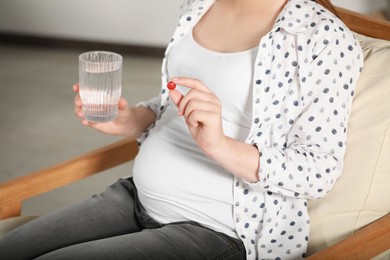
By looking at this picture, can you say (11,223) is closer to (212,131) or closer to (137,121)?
(137,121)

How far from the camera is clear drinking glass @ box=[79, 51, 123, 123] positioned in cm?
152

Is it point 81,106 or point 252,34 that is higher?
point 252,34

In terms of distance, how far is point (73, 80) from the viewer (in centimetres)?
412

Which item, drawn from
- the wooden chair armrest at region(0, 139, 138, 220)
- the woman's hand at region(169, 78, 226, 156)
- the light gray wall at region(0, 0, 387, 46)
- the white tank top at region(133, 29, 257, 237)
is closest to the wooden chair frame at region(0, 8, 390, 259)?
the wooden chair armrest at region(0, 139, 138, 220)

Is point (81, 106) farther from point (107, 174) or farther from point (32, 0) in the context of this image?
point (32, 0)

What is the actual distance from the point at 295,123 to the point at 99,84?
417 mm

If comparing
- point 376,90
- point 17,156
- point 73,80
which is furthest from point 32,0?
point 376,90

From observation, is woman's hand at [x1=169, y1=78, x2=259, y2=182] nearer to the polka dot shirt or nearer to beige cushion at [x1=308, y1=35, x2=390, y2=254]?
the polka dot shirt

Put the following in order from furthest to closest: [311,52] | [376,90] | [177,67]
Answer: [177,67] < [376,90] < [311,52]

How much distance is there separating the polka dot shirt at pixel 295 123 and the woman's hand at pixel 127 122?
1.18 feet

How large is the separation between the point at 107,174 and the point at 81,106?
1519 mm

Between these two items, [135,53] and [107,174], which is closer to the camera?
[107,174]

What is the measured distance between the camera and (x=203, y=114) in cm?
139

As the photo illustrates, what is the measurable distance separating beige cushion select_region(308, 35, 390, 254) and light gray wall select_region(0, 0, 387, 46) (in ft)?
9.20
